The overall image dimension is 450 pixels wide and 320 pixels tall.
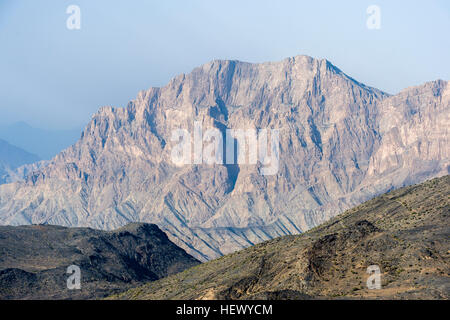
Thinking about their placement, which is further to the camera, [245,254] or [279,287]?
[245,254]

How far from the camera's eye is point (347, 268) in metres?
98.7

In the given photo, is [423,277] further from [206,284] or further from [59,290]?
[59,290]

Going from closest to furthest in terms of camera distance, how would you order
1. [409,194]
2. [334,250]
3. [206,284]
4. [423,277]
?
1. [423,277]
2. [334,250]
3. [206,284]
4. [409,194]

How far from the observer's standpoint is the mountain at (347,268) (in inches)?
3455

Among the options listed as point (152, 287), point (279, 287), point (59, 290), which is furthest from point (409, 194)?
point (59, 290)

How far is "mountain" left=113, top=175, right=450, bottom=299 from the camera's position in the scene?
8775 centimetres

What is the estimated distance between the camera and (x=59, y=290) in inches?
6969

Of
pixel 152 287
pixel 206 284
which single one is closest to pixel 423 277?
pixel 206 284

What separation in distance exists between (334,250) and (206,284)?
24.8 m

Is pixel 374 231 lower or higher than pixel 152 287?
higher

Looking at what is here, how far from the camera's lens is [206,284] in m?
118
